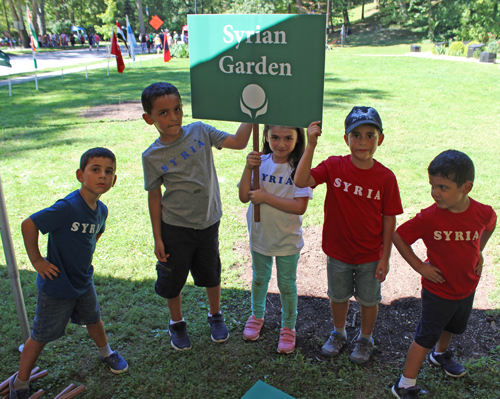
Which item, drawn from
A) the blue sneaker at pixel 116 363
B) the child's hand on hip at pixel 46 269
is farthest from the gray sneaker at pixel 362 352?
the child's hand on hip at pixel 46 269

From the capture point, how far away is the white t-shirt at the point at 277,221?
9.23 feet

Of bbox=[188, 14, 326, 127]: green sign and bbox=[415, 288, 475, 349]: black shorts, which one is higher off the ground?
bbox=[188, 14, 326, 127]: green sign

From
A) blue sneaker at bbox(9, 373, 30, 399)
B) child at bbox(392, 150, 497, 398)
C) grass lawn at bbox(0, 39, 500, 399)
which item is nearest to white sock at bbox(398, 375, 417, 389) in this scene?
child at bbox(392, 150, 497, 398)

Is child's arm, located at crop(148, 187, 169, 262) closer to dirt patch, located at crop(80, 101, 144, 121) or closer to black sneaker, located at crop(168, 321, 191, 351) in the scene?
black sneaker, located at crop(168, 321, 191, 351)

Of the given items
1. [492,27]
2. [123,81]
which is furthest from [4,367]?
[492,27]

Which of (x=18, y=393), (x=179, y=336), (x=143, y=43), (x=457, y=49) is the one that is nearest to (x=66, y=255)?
(x=18, y=393)

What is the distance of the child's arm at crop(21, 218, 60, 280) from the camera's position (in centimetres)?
226

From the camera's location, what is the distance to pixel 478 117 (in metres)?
10.0

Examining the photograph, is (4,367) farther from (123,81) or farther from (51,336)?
(123,81)

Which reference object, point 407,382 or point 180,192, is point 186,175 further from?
point 407,382

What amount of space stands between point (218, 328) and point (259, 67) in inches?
74.4

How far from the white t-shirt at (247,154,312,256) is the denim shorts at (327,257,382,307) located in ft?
1.00

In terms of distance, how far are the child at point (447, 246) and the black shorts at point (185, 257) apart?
1.25 m

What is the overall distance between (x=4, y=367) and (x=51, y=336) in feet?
2.08
